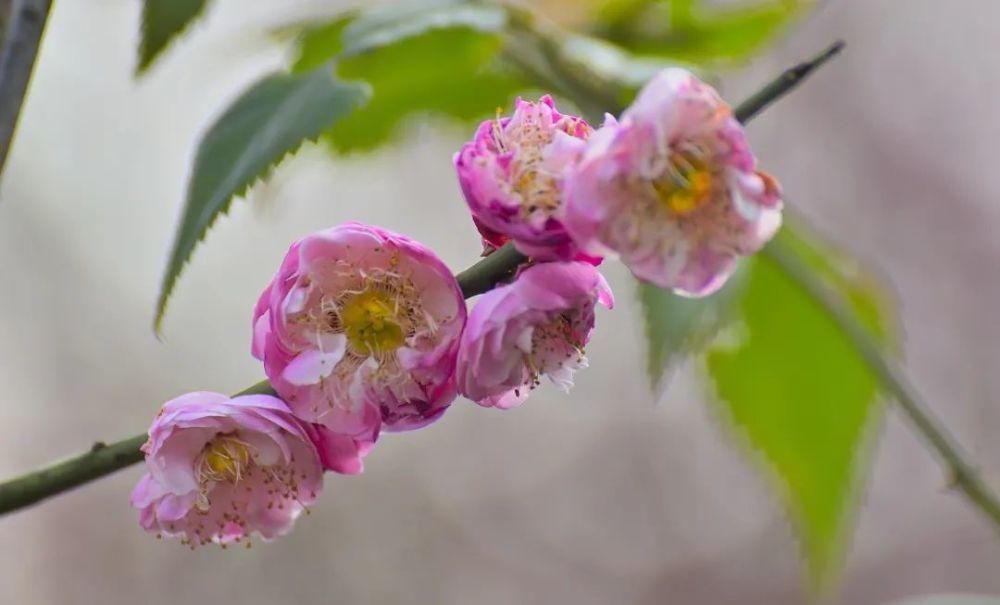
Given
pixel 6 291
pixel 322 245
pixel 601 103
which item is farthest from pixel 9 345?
pixel 322 245

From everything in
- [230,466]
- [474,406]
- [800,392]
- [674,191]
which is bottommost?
[474,406]

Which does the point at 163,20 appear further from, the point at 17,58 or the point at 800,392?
the point at 800,392

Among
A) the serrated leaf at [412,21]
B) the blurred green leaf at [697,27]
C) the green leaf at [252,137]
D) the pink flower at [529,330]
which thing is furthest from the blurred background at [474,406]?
the pink flower at [529,330]

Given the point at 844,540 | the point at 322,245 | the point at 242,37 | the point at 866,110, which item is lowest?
the point at 866,110

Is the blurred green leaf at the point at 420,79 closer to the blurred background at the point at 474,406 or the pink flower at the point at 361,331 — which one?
the pink flower at the point at 361,331

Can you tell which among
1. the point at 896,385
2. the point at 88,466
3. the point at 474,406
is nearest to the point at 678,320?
the point at 896,385

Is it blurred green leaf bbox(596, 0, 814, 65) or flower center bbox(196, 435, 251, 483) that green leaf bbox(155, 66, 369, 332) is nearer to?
flower center bbox(196, 435, 251, 483)

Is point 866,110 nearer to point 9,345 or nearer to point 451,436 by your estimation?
point 451,436
